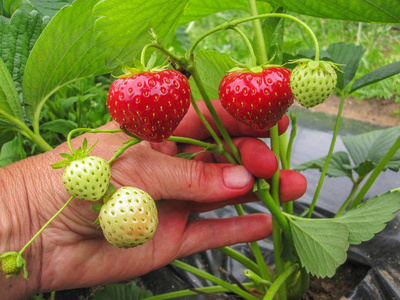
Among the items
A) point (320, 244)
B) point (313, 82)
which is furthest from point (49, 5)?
point (320, 244)

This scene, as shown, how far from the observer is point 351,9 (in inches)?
23.2

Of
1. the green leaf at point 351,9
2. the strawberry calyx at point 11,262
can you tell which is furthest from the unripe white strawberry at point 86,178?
the green leaf at point 351,9

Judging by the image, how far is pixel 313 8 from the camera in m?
0.59

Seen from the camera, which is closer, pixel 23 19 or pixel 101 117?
pixel 23 19

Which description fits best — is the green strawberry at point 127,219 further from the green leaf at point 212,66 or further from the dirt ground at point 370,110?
the dirt ground at point 370,110

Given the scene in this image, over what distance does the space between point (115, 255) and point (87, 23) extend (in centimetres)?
47

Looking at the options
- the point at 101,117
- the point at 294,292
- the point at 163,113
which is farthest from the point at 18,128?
the point at 294,292

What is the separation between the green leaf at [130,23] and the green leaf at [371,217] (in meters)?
0.50

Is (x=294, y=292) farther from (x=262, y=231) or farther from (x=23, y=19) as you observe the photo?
(x=23, y=19)

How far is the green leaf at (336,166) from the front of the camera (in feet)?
3.26

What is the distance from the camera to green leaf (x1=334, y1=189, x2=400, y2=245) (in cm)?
70

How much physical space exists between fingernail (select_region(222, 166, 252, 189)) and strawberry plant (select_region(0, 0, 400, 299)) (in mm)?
34

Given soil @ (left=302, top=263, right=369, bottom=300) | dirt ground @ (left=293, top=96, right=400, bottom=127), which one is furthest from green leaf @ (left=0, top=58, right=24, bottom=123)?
dirt ground @ (left=293, top=96, right=400, bottom=127)

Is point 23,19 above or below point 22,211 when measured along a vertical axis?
above
